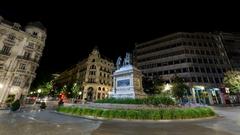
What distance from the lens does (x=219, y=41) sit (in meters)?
55.3

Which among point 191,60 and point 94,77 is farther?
point 94,77

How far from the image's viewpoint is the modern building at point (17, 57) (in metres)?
33.2

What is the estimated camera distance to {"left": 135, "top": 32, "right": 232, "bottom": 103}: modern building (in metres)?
44.8

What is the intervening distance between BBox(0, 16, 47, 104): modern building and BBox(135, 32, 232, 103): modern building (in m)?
37.8

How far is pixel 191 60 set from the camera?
47.6 m

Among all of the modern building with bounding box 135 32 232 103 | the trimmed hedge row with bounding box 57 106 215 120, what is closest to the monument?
the trimmed hedge row with bounding box 57 106 215 120

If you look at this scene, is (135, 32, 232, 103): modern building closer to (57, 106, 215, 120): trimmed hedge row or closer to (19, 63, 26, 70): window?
(57, 106, 215, 120): trimmed hedge row

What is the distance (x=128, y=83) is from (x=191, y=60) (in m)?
35.2

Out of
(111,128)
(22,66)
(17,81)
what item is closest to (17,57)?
(22,66)

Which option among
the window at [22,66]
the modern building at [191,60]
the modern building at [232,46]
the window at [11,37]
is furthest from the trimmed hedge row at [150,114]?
the modern building at [232,46]

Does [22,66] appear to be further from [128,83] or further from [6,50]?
[128,83]

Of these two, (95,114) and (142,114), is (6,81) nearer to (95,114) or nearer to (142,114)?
(95,114)

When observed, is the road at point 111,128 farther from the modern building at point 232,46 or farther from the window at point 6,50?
the modern building at point 232,46

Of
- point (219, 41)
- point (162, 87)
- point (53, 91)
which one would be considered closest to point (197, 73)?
point (162, 87)
